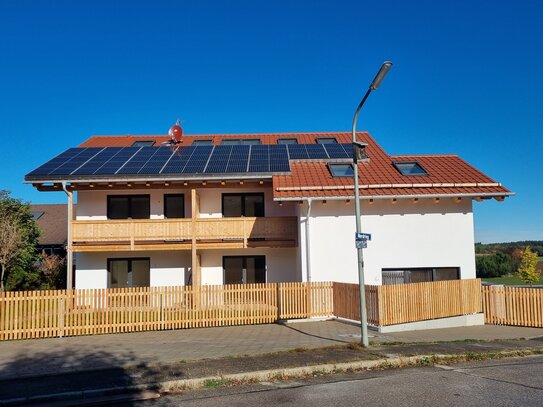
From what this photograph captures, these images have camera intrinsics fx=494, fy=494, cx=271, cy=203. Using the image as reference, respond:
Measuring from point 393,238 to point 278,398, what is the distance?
11332 millimetres

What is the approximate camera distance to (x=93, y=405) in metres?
7.17

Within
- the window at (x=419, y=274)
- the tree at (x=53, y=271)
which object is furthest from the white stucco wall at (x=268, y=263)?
the tree at (x=53, y=271)

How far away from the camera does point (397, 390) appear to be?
741cm

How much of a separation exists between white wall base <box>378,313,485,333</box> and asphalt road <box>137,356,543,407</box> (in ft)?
16.7

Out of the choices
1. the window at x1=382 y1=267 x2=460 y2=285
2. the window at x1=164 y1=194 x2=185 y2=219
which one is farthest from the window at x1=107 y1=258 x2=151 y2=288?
the window at x1=382 y1=267 x2=460 y2=285

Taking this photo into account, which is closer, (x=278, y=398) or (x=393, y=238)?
(x=278, y=398)

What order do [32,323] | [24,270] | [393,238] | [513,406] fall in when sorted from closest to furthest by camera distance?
[513,406] → [32,323] → [393,238] → [24,270]

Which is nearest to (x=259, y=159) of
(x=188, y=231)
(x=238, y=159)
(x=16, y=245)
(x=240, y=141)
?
(x=238, y=159)

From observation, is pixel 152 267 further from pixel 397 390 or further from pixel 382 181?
pixel 397 390

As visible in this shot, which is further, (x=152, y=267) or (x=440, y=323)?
(x=152, y=267)

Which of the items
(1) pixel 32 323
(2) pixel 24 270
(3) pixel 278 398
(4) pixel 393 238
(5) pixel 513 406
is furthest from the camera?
(2) pixel 24 270

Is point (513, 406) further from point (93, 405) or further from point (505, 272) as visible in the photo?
point (505, 272)

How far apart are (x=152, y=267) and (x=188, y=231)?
2909mm

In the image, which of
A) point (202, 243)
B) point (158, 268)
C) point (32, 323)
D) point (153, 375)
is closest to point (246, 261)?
point (202, 243)
